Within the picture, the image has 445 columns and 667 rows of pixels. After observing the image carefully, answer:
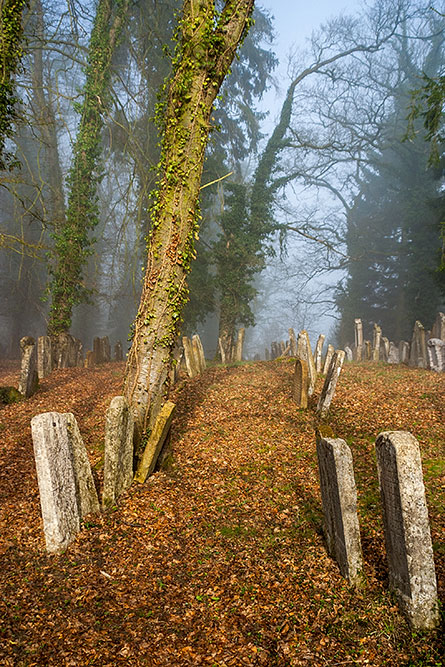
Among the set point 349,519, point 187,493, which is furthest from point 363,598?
point 187,493

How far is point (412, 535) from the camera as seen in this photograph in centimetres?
273

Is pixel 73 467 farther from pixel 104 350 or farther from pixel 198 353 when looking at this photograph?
pixel 104 350

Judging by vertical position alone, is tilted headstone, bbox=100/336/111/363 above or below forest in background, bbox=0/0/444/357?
below

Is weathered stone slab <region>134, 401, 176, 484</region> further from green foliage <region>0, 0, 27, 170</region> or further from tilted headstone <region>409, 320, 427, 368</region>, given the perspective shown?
tilted headstone <region>409, 320, 427, 368</region>

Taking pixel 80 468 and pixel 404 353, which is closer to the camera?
pixel 80 468

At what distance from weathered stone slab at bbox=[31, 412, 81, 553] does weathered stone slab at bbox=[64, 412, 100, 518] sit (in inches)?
4.8

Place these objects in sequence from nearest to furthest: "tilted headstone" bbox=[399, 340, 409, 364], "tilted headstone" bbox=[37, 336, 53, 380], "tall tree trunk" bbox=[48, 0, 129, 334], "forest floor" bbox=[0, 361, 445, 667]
Result: "forest floor" bbox=[0, 361, 445, 667], "tilted headstone" bbox=[37, 336, 53, 380], "tall tree trunk" bbox=[48, 0, 129, 334], "tilted headstone" bbox=[399, 340, 409, 364]

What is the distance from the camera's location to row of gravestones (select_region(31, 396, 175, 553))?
136 inches

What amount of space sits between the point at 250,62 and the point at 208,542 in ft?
85.1

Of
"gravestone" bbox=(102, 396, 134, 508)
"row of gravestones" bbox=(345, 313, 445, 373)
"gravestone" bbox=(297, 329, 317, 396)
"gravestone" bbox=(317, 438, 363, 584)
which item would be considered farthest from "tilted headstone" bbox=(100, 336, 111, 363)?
"gravestone" bbox=(317, 438, 363, 584)

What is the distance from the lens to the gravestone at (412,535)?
2.70 meters

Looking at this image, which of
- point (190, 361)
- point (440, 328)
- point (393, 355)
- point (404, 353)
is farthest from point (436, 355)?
point (190, 361)

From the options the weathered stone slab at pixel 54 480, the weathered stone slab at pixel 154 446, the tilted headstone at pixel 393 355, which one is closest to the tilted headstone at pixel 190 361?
the weathered stone slab at pixel 154 446

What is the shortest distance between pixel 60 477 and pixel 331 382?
4.59 m
